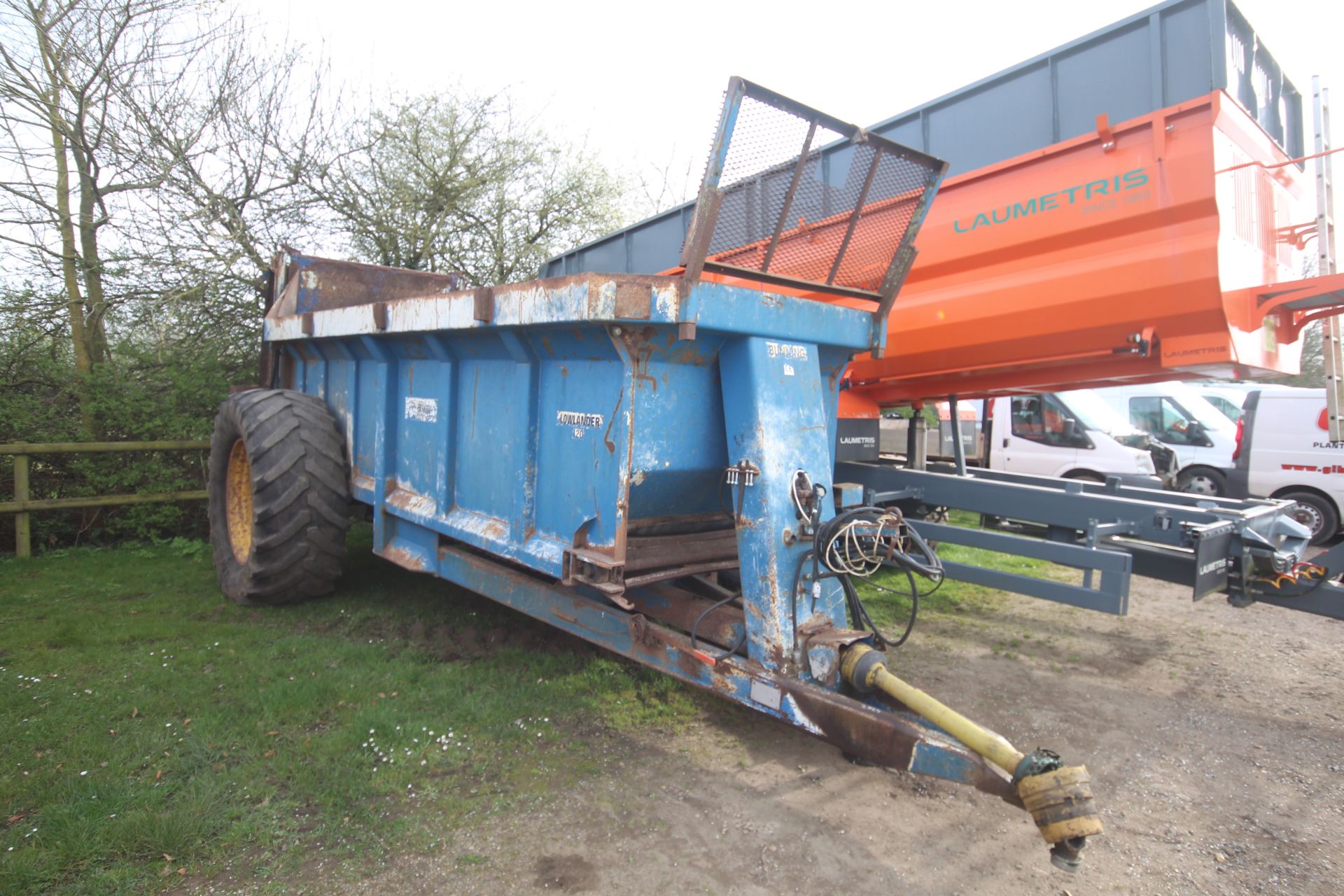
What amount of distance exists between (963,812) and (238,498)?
4.88m

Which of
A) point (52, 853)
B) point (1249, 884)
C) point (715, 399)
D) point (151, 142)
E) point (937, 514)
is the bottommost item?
point (1249, 884)

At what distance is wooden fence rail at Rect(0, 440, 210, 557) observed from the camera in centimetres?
604

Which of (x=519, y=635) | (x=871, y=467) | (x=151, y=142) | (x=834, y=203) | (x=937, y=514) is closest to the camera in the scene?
(x=834, y=203)

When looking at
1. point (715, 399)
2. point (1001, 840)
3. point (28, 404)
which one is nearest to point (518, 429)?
point (715, 399)

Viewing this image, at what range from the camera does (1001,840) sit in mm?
2619

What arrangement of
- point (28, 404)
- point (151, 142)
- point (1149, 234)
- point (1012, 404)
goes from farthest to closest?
point (1012, 404), point (151, 142), point (28, 404), point (1149, 234)

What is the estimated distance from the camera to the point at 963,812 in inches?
109

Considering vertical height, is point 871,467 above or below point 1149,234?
below

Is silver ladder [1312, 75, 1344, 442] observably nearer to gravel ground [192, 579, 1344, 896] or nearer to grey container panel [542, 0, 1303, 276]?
grey container panel [542, 0, 1303, 276]

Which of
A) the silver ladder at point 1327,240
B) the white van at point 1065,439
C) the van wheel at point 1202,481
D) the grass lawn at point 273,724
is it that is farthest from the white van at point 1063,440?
the grass lawn at point 273,724

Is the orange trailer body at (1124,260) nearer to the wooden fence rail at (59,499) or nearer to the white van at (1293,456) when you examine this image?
the white van at (1293,456)

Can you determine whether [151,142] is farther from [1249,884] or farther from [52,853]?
[1249,884]

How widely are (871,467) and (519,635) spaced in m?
2.42

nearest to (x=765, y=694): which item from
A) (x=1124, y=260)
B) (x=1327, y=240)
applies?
(x=1124, y=260)
